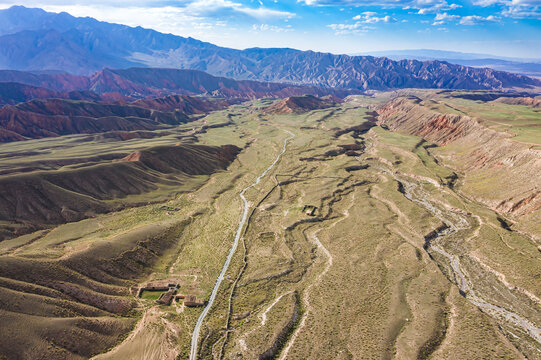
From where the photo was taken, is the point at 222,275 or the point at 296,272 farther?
the point at 296,272

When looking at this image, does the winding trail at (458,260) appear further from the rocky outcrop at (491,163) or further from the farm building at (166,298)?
the farm building at (166,298)

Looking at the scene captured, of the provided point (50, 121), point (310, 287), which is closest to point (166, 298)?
point (310, 287)

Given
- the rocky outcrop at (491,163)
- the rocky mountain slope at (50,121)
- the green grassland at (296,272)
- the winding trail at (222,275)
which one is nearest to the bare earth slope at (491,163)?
the rocky outcrop at (491,163)

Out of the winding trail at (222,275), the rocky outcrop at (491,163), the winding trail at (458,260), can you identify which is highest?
the rocky outcrop at (491,163)

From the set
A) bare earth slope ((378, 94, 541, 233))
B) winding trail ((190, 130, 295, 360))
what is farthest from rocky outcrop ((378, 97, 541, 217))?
winding trail ((190, 130, 295, 360))

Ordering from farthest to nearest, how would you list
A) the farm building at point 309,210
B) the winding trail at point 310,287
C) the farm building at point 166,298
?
the farm building at point 309,210
the farm building at point 166,298
the winding trail at point 310,287

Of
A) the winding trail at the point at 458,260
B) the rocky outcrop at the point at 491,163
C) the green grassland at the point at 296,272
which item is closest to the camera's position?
the green grassland at the point at 296,272

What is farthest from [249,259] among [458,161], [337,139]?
[337,139]

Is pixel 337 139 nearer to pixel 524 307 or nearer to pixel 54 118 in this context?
pixel 524 307

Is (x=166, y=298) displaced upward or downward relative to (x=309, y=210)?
upward

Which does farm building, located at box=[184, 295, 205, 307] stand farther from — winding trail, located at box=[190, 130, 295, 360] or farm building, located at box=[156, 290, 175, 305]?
farm building, located at box=[156, 290, 175, 305]

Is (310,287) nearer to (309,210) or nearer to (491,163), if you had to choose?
(309,210)
